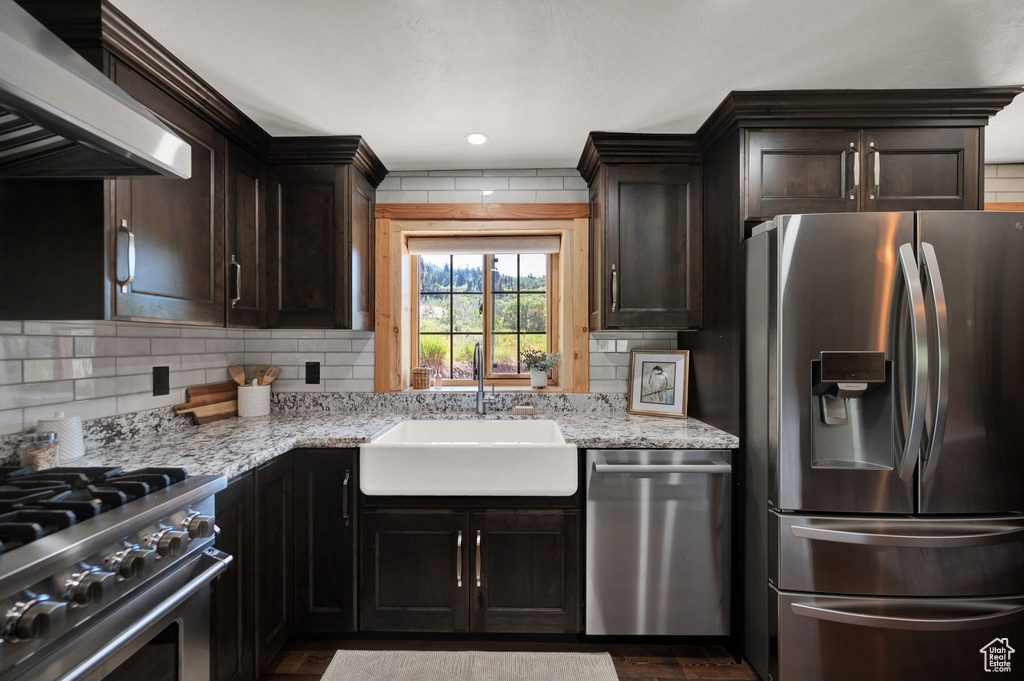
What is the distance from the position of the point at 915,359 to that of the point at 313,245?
2.55 meters

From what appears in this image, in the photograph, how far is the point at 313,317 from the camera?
7.97 ft

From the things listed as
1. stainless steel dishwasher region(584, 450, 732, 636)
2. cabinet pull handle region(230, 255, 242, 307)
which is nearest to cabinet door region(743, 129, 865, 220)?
stainless steel dishwasher region(584, 450, 732, 636)

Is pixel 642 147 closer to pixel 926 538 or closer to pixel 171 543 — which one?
pixel 926 538

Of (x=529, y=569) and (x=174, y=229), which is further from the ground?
(x=174, y=229)

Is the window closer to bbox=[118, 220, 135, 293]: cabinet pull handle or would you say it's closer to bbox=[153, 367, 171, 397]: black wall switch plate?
bbox=[153, 367, 171, 397]: black wall switch plate

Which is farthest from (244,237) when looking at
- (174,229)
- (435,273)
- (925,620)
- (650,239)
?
(925,620)

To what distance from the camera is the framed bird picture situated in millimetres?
2562

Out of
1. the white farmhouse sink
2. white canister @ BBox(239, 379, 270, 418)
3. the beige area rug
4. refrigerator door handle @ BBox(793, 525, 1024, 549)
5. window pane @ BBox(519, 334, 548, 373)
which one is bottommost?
the beige area rug

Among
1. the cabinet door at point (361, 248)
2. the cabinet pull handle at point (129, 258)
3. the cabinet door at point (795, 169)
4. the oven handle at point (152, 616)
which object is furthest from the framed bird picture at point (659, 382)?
the cabinet pull handle at point (129, 258)

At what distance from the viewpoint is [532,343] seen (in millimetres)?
3094

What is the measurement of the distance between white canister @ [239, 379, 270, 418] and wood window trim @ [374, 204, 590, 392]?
1.98 ft

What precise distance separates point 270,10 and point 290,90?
1.62 feet

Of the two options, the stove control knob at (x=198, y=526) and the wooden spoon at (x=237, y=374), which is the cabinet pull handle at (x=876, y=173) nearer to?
the stove control knob at (x=198, y=526)

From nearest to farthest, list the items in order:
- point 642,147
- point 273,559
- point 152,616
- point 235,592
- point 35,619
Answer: point 35,619 < point 152,616 < point 235,592 < point 273,559 < point 642,147
